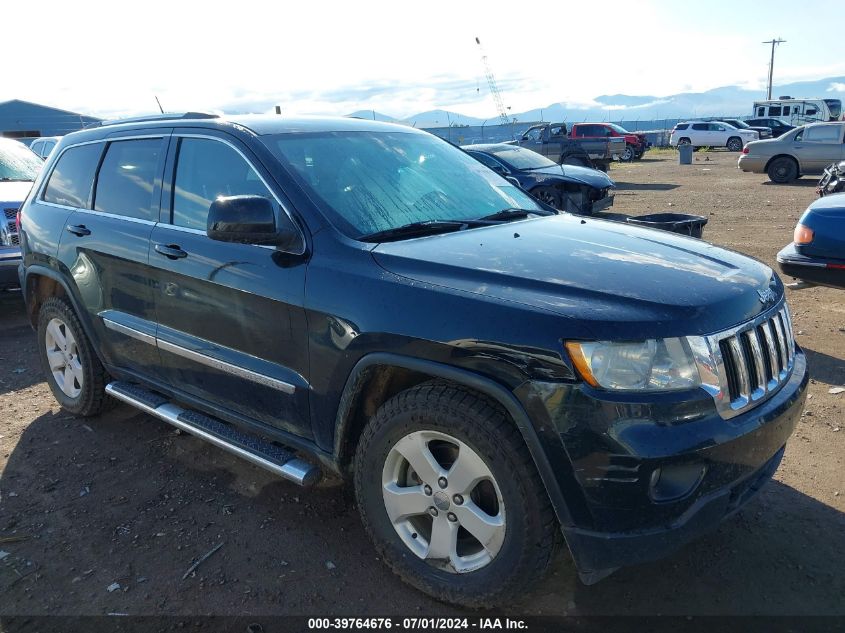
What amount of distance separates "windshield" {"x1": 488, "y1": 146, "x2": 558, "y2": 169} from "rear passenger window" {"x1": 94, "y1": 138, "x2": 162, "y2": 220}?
9506mm

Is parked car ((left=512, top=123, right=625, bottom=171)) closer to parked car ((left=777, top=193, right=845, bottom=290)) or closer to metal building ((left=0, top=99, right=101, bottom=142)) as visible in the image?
parked car ((left=777, top=193, right=845, bottom=290))

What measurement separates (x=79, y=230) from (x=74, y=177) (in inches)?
20.1

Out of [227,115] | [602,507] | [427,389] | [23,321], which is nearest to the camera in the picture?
[602,507]

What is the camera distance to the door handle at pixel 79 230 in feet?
13.5

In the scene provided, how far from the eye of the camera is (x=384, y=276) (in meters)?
2.64

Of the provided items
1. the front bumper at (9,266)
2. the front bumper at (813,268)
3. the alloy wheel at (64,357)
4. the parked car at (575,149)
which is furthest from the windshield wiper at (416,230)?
the parked car at (575,149)

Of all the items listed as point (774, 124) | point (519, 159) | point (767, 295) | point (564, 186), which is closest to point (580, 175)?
point (564, 186)

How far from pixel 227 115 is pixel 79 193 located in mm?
1336

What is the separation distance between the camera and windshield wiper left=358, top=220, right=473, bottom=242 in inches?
116

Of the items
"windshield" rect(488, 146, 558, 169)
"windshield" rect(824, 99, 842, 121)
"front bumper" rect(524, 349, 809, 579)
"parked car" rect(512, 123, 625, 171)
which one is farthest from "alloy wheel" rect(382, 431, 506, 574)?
"windshield" rect(824, 99, 842, 121)

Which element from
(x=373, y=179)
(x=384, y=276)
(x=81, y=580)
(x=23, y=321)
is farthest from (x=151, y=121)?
(x=23, y=321)

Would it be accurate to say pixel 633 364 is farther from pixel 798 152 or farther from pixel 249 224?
pixel 798 152

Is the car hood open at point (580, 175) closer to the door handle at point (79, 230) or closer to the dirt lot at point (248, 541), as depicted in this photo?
the dirt lot at point (248, 541)

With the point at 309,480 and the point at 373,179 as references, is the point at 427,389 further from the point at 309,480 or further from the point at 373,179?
the point at 373,179
